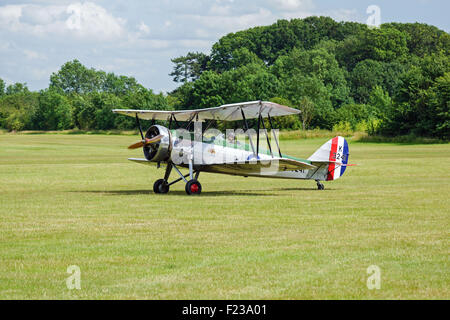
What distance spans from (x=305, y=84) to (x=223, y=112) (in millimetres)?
84323

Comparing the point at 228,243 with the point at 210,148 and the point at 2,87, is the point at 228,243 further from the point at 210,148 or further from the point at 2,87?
the point at 2,87

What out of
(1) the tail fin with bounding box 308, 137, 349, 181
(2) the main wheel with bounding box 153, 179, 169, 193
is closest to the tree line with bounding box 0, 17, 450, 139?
(1) the tail fin with bounding box 308, 137, 349, 181

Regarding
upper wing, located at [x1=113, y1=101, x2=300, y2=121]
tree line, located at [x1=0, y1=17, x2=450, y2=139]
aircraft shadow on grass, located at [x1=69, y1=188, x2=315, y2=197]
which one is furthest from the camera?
tree line, located at [x1=0, y1=17, x2=450, y2=139]

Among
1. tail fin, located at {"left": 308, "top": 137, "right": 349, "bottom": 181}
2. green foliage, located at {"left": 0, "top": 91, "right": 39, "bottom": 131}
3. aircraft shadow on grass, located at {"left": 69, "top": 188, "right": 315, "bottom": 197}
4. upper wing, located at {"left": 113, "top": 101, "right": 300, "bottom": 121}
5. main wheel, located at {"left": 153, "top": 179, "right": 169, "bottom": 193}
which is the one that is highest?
green foliage, located at {"left": 0, "top": 91, "right": 39, "bottom": 131}

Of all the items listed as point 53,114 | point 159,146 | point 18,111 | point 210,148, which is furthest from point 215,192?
point 18,111

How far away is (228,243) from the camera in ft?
32.2

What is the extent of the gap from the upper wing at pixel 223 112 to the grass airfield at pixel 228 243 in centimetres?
232

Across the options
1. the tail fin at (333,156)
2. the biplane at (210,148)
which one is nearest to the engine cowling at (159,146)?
the biplane at (210,148)

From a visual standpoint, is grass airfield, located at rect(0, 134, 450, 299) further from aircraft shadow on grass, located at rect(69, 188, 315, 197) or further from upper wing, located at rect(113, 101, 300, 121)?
upper wing, located at rect(113, 101, 300, 121)

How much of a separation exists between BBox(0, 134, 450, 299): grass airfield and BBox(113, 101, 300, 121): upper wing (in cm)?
232

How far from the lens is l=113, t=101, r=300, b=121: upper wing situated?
17812mm

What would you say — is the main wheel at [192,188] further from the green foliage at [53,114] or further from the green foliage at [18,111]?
the green foliage at [18,111]

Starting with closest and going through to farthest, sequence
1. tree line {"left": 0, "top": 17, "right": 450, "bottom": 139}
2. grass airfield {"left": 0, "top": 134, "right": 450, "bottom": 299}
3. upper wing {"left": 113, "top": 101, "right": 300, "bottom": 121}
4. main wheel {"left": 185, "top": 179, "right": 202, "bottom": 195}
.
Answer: grass airfield {"left": 0, "top": 134, "right": 450, "bottom": 299}
upper wing {"left": 113, "top": 101, "right": 300, "bottom": 121}
main wheel {"left": 185, "top": 179, "right": 202, "bottom": 195}
tree line {"left": 0, "top": 17, "right": 450, "bottom": 139}
